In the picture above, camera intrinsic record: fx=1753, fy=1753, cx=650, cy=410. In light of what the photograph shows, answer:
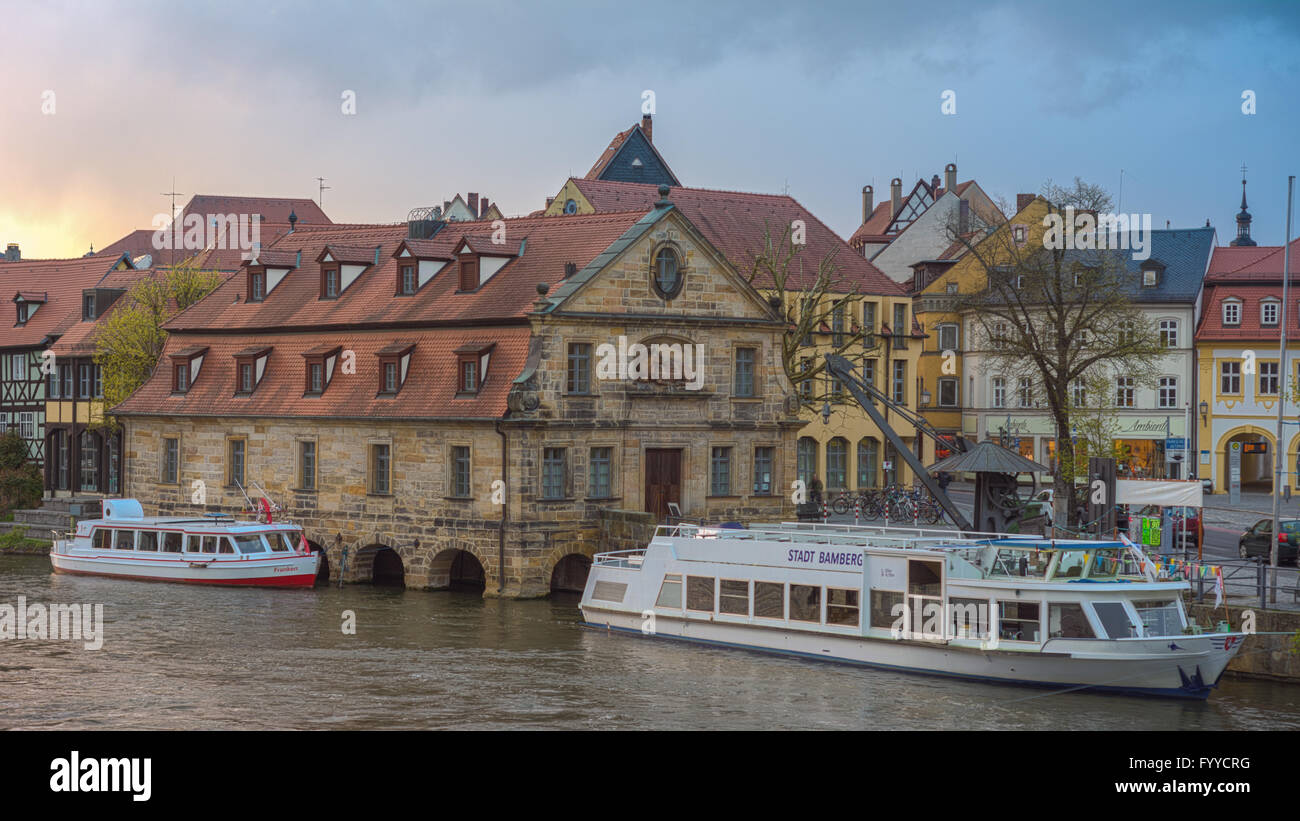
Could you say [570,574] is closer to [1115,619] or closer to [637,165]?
[1115,619]

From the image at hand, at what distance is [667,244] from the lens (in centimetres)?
4869

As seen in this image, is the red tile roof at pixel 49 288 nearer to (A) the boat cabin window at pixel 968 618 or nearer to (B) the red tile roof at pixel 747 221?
(B) the red tile roof at pixel 747 221

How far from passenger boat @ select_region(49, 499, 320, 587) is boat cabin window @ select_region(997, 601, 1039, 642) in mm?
21999

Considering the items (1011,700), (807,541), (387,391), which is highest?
(387,391)

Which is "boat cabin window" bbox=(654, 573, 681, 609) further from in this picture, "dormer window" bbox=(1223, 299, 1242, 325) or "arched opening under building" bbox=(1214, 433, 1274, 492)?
"dormer window" bbox=(1223, 299, 1242, 325)

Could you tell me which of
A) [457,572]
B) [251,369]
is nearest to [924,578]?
[457,572]

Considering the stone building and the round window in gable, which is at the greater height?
the round window in gable

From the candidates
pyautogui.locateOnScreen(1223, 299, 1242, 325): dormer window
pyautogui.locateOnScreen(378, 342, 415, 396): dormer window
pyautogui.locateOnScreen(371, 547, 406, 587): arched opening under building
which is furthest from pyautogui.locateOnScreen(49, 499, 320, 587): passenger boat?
pyautogui.locateOnScreen(1223, 299, 1242, 325): dormer window

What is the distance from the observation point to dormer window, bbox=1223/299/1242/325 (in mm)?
75312

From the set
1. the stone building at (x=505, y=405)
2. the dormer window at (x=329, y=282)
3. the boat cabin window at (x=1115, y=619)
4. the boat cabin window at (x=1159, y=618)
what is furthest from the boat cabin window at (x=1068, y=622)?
the dormer window at (x=329, y=282)

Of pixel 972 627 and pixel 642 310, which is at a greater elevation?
pixel 642 310

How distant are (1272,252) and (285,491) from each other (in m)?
45.8
